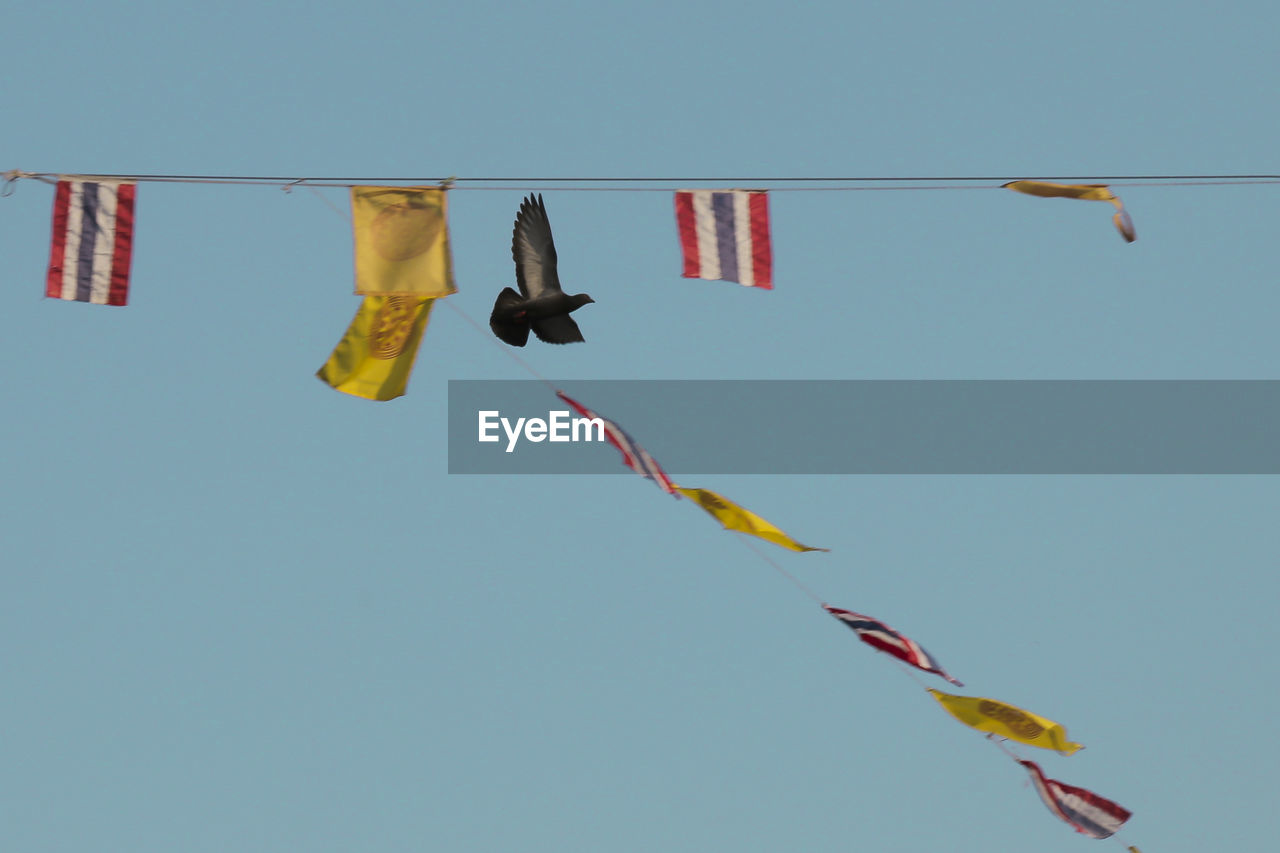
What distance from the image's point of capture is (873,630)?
79.7ft

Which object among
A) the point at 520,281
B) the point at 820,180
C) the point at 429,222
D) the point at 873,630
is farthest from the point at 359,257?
the point at 873,630

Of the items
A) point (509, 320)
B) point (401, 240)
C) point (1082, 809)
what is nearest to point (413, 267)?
point (401, 240)

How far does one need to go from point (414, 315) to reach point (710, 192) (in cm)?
335

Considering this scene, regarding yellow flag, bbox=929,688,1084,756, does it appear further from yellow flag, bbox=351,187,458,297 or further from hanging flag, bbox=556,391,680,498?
yellow flag, bbox=351,187,458,297

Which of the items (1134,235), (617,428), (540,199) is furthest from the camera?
(540,199)

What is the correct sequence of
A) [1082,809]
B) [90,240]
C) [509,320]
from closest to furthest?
[90,240] < [509,320] < [1082,809]

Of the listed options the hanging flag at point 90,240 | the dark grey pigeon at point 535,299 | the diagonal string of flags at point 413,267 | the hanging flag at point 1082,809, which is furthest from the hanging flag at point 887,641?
the hanging flag at point 90,240

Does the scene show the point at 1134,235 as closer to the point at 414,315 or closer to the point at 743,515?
the point at 743,515

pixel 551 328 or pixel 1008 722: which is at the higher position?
pixel 551 328

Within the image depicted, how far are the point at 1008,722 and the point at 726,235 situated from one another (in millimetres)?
6519

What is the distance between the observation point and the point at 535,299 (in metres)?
23.9

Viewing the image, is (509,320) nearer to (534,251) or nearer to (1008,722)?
(534,251)

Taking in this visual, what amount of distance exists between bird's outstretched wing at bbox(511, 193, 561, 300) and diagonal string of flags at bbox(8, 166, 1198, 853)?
0.41 feet

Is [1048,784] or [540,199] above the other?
[540,199]
